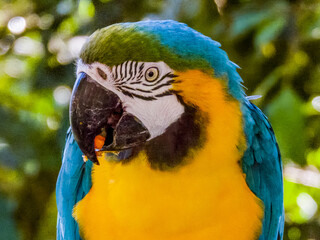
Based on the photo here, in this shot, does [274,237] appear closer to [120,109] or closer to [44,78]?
[120,109]

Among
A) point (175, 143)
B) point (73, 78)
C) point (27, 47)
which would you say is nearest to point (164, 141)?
point (175, 143)

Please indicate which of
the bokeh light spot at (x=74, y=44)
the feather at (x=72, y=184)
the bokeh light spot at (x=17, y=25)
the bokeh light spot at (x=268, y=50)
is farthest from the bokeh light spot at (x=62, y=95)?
the bokeh light spot at (x=268, y=50)

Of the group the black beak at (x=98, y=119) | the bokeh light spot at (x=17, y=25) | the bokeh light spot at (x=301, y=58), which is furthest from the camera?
the bokeh light spot at (x=17, y=25)

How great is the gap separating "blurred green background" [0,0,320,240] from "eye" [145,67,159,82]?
28.9 inches

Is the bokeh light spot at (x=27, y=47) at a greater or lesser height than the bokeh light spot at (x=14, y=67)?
greater

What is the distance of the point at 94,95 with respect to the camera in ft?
2.92

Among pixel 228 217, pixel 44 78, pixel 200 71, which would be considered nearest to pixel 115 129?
pixel 200 71

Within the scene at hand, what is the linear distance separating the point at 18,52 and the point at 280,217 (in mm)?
1614

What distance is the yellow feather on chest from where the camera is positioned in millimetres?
993

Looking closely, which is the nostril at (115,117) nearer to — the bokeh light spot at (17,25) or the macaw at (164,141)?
the macaw at (164,141)

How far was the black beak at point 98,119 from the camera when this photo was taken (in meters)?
0.89

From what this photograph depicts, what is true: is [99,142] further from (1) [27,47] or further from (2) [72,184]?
(1) [27,47]

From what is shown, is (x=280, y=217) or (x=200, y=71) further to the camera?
(x=280, y=217)

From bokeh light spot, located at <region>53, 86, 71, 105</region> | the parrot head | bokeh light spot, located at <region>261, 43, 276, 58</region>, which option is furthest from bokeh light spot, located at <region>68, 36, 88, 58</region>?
the parrot head
